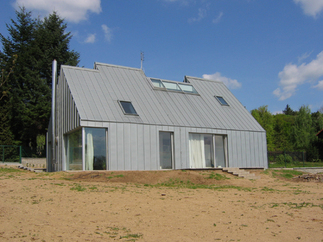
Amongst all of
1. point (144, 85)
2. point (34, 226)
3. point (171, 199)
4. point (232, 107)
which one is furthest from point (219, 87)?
point (34, 226)

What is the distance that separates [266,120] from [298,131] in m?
14.0

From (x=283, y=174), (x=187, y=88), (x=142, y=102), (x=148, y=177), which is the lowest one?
(x=283, y=174)

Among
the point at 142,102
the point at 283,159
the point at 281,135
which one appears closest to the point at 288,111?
the point at 281,135

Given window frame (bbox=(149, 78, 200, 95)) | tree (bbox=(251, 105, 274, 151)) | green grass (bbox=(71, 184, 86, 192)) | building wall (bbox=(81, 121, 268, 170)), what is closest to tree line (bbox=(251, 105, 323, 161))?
tree (bbox=(251, 105, 274, 151))

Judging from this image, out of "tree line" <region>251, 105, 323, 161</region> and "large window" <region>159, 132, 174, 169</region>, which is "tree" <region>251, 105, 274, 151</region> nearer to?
"tree line" <region>251, 105, 323, 161</region>

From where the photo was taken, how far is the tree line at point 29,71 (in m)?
28.0

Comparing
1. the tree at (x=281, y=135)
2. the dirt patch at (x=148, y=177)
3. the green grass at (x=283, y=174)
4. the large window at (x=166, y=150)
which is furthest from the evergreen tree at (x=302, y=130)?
the dirt patch at (x=148, y=177)

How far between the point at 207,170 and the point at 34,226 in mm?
11411

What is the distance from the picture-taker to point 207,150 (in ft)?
57.8

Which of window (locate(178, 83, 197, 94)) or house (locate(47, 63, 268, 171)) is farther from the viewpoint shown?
window (locate(178, 83, 197, 94))

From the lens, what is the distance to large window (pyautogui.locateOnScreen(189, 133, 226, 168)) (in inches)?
672

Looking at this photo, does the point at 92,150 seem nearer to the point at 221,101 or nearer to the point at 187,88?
the point at 187,88

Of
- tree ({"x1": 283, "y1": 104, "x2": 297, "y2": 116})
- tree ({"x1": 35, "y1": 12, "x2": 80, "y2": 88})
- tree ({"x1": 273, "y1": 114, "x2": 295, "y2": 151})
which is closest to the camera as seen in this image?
tree ({"x1": 35, "y1": 12, "x2": 80, "y2": 88})

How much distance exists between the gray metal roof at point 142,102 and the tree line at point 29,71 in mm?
12427
